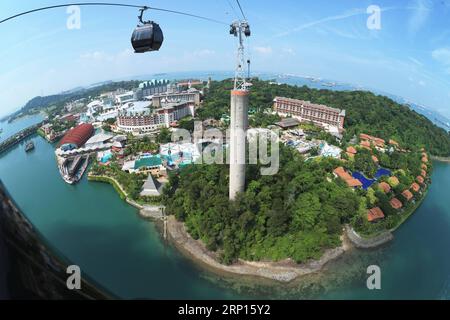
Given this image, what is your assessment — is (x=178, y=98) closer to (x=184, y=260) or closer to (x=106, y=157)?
(x=106, y=157)

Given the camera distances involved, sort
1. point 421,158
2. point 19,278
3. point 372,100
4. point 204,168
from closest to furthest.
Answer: point 19,278 < point 204,168 < point 421,158 < point 372,100

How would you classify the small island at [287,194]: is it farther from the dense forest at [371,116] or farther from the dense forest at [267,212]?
the dense forest at [371,116]

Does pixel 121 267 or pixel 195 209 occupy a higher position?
pixel 195 209

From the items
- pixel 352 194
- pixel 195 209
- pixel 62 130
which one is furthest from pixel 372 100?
pixel 62 130

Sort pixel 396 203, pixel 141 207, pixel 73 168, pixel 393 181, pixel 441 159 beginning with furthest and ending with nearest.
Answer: pixel 441 159
pixel 73 168
pixel 393 181
pixel 141 207
pixel 396 203

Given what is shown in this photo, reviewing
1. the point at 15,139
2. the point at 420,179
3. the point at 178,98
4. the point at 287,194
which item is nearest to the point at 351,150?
the point at 420,179

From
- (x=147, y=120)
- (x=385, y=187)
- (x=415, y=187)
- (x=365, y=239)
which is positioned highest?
(x=147, y=120)

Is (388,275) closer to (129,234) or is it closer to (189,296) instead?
(189,296)
